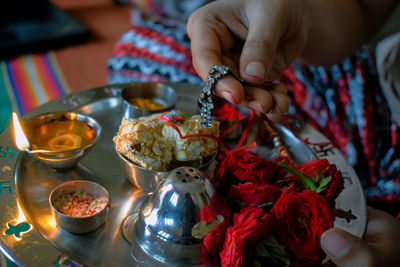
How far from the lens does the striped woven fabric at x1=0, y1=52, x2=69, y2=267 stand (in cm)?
169

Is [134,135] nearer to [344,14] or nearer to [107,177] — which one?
[107,177]

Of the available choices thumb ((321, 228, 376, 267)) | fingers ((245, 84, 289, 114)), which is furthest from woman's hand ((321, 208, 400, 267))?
fingers ((245, 84, 289, 114))

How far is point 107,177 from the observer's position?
78cm

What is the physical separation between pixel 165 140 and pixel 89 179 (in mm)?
180

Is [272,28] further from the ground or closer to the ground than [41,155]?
further from the ground

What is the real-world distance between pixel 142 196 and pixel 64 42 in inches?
67.0

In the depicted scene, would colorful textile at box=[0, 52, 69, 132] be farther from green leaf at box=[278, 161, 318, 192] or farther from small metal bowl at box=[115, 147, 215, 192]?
green leaf at box=[278, 161, 318, 192]

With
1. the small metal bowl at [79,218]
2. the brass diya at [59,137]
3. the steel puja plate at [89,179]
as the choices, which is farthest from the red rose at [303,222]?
the brass diya at [59,137]

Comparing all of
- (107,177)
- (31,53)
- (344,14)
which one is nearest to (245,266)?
(107,177)

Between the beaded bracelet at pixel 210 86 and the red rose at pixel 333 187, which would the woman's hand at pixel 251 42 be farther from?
the red rose at pixel 333 187

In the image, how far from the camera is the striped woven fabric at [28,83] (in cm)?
169

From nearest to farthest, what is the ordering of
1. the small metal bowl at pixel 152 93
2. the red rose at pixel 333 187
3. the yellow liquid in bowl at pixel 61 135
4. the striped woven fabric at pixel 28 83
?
the red rose at pixel 333 187, the yellow liquid in bowl at pixel 61 135, the small metal bowl at pixel 152 93, the striped woven fabric at pixel 28 83

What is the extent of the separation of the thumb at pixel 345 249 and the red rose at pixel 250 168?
152 millimetres

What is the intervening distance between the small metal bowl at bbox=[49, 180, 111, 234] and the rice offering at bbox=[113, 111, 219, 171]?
0.08 meters
